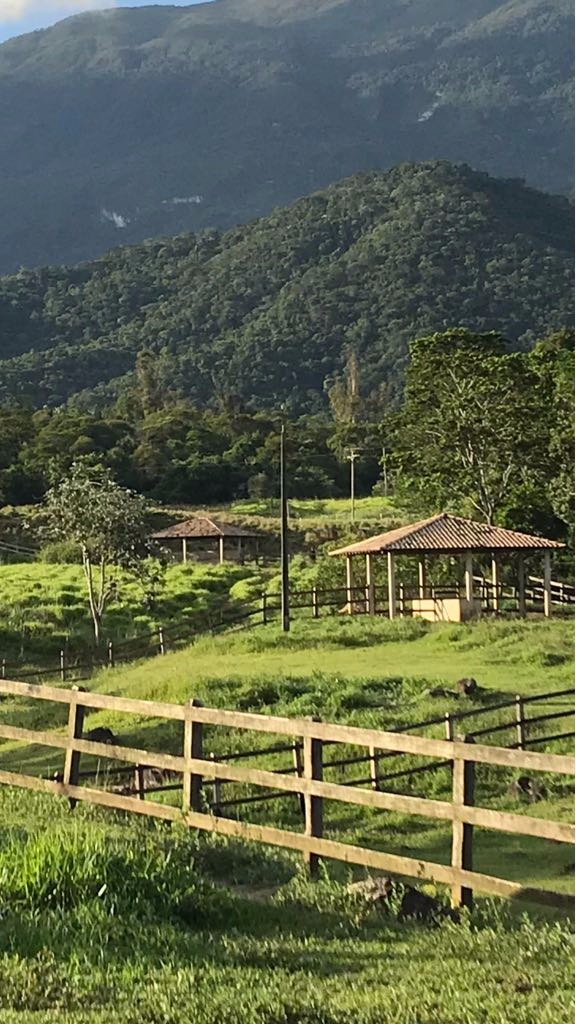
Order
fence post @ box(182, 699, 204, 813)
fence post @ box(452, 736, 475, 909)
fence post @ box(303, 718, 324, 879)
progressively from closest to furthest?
fence post @ box(452, 736, 475, 909)
fence post @ box(303, 718, 324, 879)
fence post @ box(182, 699, 204, 813)

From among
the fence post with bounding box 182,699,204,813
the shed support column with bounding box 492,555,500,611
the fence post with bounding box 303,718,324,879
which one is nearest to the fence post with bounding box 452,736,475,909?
the fence post with bounding box 303,718,324,879

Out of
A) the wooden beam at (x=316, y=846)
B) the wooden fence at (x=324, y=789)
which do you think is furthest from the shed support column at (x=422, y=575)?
the wooden fence at (x=324, y=789)

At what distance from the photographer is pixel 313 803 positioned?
7836 millimetres

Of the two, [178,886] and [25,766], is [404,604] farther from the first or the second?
[178,886]

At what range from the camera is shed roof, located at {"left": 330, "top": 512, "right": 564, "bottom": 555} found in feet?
126

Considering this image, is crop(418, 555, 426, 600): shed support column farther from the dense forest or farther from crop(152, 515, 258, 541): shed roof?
crop(152, 515, 258, 541): shed roof

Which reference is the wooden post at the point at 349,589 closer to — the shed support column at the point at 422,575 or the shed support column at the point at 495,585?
the shed support column at the point at 422,575

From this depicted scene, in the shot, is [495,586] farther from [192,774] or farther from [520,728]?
[192,774]

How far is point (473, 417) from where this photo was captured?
48.7 m

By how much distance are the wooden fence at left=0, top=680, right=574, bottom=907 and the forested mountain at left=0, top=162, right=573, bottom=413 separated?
444 ft

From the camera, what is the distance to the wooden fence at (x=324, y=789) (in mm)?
6637

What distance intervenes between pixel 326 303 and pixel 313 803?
170m

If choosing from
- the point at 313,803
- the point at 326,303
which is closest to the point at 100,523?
the point at 313,803

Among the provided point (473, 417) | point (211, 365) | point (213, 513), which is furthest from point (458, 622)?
point (211, 365)
